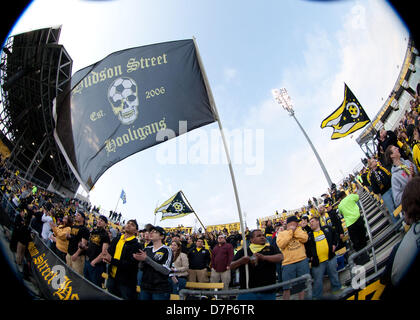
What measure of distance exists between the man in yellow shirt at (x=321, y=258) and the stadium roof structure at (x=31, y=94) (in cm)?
2674

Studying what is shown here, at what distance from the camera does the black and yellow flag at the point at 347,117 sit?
754 centimetres

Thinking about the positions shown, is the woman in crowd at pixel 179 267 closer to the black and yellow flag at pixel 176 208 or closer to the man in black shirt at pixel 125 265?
the man in black shirt at pixel 125 265

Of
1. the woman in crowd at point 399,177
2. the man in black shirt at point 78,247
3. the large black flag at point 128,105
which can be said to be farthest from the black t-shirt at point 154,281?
the woman in crowd at point 399,177

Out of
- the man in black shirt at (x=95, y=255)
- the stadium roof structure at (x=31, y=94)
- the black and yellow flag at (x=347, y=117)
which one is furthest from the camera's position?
the stadium roof structure at (x=31, y=94)

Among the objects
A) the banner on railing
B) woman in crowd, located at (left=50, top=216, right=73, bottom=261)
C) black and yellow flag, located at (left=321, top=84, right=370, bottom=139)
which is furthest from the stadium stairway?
woman in crowd, located at (left=50, top=216, right=73, bottom=261)

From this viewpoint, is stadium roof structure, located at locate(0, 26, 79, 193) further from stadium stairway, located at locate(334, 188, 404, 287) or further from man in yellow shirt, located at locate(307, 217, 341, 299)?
stadium stairway, located at locate(334, 188, 404, 287)

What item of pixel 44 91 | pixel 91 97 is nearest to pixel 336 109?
pixel 91 97

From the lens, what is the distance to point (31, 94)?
23719 mm

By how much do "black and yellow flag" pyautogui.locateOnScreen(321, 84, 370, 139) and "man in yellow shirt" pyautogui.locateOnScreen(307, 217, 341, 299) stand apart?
5414 mm

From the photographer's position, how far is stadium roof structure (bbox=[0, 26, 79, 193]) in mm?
19858

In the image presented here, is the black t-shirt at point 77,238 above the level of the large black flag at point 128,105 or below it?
below

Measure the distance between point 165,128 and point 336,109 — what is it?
8.48 metres

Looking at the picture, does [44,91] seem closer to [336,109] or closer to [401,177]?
[336,109]
